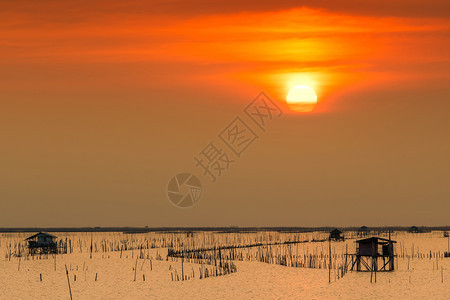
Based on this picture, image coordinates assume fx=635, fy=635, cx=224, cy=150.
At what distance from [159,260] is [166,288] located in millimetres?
17193

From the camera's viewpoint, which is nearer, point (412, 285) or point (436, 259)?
point (412, 285)

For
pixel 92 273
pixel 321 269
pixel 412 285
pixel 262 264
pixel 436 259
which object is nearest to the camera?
pixel 412 285

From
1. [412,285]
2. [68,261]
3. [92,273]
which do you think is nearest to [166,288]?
[92,273]

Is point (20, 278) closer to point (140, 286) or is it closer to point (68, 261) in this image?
point (140, 286)

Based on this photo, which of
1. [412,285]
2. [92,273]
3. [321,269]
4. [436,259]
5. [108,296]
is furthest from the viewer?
[436,259]

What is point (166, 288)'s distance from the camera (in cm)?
3481

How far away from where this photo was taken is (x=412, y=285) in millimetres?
37562

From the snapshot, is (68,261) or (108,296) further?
(68,261)

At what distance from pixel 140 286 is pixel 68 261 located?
58.0ft

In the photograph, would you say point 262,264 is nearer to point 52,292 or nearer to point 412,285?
point 412,285

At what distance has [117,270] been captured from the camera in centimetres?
4359

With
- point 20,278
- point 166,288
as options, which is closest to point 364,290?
point 166,288

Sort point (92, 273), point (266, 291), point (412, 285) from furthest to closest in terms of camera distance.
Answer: point (92, 273), point (412, 285), point (266, 291)

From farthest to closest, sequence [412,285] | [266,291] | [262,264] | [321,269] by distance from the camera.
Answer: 1. [262,264]
2. [321,269]
3. [412,285]
4. [266,291]
